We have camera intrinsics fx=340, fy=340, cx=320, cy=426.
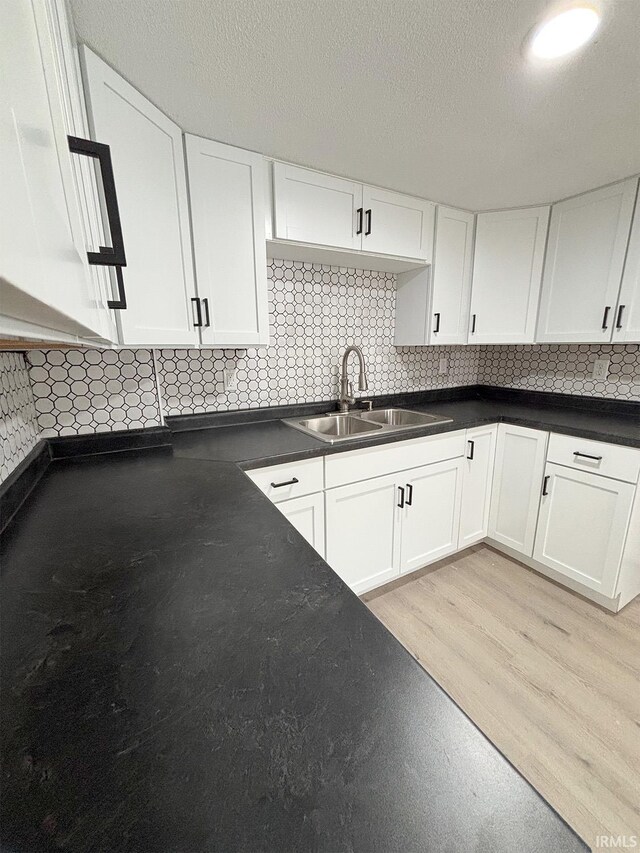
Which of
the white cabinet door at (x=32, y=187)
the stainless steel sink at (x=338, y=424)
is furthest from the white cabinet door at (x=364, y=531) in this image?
the white cabinet door at (x=32, y=187)

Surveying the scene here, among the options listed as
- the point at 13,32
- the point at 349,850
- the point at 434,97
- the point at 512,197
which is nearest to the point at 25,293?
the point at 13,32

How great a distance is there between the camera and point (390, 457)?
5.51ft

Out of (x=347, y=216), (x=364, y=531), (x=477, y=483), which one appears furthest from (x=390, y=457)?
(x=347, y=216)

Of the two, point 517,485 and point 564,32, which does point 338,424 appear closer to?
point 517,485

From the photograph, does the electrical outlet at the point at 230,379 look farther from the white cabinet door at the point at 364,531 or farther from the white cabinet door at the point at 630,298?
the white cabinet door at the point at 630,298

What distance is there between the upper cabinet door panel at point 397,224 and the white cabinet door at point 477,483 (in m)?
1.08

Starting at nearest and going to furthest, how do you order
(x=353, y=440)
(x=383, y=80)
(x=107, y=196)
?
1. (x=107, y=196)
2. (x=383, y=80)
3. (x=353, y=440)

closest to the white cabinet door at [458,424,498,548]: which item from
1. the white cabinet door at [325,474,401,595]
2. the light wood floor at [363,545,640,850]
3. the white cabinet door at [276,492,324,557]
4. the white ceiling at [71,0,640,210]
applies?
the light wood floor at [363,545,640,850]

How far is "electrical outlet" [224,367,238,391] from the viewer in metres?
1.78

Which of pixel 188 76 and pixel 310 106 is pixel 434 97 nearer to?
pixel 310 106

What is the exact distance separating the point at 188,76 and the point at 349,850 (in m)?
1.63

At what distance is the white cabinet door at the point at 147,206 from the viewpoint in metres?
0.98

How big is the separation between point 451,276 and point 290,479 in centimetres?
160

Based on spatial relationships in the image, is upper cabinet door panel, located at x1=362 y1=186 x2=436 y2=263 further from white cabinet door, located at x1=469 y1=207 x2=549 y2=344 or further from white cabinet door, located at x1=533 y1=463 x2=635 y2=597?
Answer: white cabinet door, located at x1=533 y1=463 x2=635 y2=597
